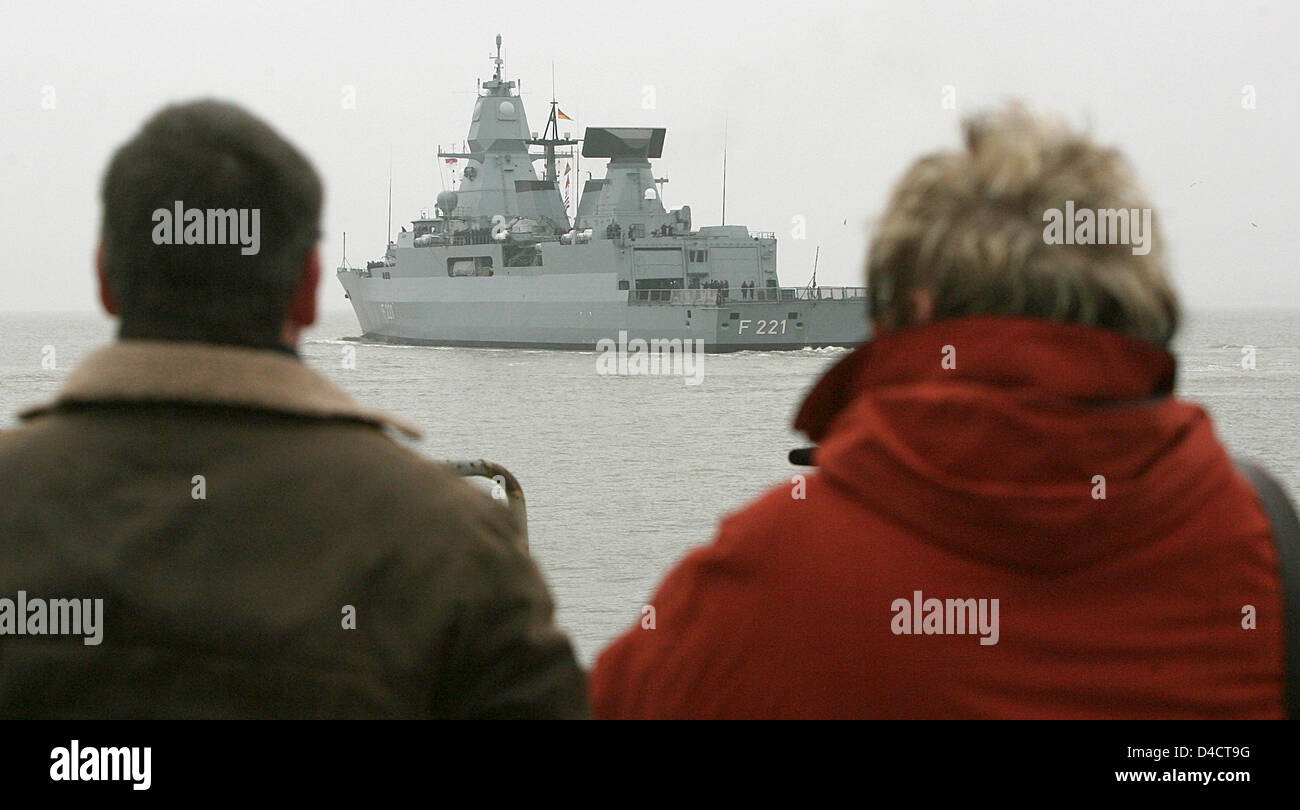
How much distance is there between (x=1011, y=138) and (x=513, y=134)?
5806 cm

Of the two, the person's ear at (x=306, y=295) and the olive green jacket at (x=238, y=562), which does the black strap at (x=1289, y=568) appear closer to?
the olive green jacket at (x=238, y=562)

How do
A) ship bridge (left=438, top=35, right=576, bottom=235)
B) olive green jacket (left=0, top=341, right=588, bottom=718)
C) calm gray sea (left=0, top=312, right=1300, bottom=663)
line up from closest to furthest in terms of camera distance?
olive green jacket (left=0, top=341, right=588, bottom=718)
calm gray sea (left=0, top=312, right=1300, bottom=663)
ship bridge (left=438, top=35, right=576, bottom=235)

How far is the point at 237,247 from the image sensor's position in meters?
1.55

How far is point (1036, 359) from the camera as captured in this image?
137 cm

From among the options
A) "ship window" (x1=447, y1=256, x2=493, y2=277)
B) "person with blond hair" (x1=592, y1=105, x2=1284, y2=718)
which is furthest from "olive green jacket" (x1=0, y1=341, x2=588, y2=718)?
"ship window" (x1=447, y1=256, x2=493, y2=277)

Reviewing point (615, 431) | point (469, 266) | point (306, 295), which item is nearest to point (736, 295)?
point (469, 266)

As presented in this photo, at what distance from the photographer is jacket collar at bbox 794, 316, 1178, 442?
1374 mm

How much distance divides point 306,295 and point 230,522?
0.32 metres

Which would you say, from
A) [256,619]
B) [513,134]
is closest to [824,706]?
[256,619]

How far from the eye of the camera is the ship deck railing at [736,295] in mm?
48250

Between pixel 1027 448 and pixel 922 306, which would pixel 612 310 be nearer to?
pixel 922 306

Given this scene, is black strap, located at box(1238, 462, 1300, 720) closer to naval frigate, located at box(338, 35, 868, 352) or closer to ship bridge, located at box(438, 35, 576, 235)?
naval frigate, located at box(338, 35, 868, 352)

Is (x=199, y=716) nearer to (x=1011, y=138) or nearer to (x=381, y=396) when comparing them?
(x=1011, y=138)

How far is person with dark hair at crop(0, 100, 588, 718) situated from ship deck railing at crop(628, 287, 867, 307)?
46241 millimetres
